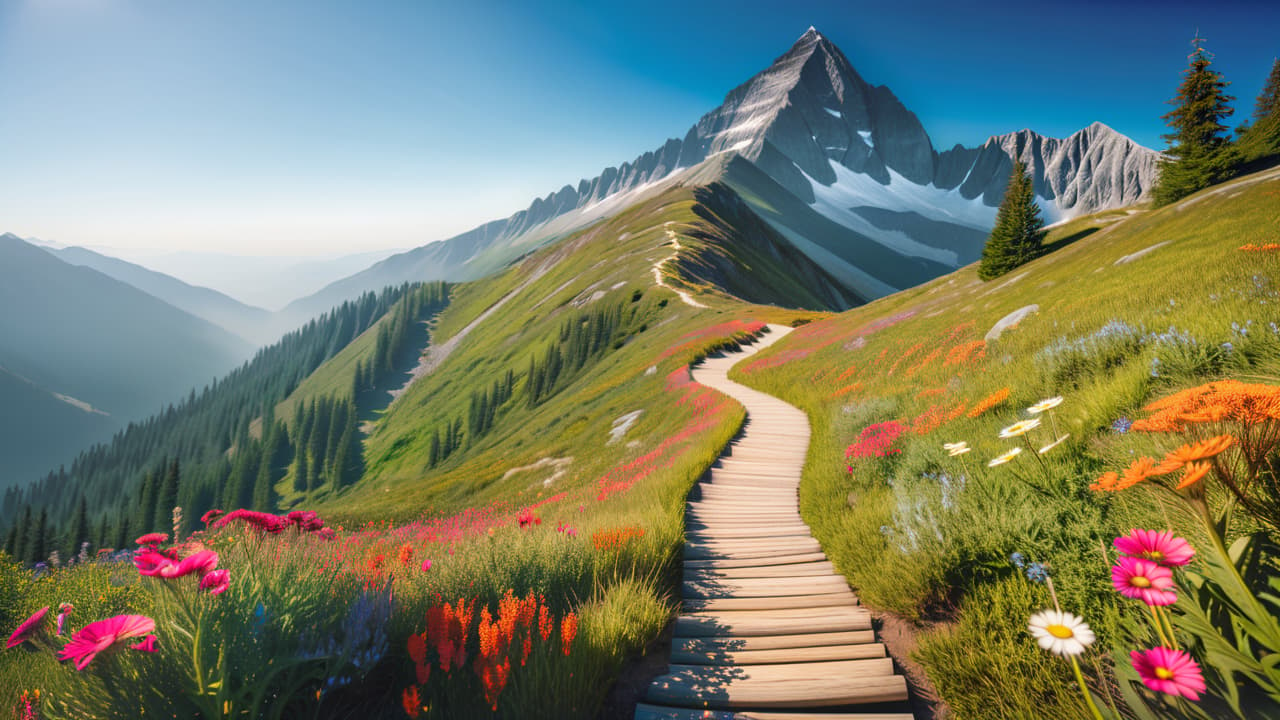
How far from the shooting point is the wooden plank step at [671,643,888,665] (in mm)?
3627

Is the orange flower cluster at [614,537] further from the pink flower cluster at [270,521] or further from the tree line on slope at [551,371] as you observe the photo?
the tree line on slope at [551,371]

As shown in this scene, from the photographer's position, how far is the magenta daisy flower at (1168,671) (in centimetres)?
134

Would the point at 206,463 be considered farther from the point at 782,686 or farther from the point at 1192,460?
A: the point at 1192,460

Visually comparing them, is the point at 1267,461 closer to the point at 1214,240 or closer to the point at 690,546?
the point at 690,546

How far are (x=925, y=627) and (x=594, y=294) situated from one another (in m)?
85.8

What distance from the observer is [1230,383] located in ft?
8.26

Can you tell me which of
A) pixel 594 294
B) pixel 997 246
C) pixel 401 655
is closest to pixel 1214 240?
pixel 401 655

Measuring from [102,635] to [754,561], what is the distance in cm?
527

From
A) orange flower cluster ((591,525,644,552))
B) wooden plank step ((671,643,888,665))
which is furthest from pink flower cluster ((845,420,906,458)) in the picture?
orange flower cluster ((591,525,644,552))

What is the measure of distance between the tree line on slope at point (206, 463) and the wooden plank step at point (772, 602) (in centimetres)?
9458

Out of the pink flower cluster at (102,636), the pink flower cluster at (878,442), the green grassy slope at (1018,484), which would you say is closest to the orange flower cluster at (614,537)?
the green grassy slope at (1018,484)

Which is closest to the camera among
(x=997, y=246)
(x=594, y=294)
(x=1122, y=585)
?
(x=1122, y=585)

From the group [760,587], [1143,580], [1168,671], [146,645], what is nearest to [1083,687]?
[1168,671]

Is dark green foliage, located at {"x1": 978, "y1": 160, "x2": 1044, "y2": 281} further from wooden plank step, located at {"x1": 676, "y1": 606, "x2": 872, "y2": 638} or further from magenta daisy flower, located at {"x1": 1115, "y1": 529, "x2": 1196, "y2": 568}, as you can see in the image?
magenta daisy flower, located at {"x1": 1115, "y1": 529, "x2": 1196, "y2": 568}
